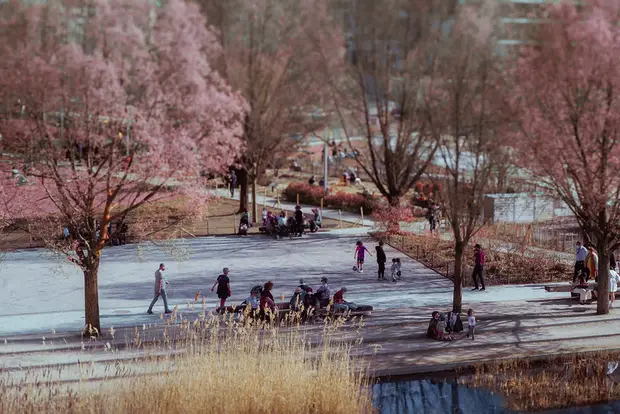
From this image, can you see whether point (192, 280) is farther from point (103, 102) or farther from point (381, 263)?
point (103, 102)

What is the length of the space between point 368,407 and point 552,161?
352 inches

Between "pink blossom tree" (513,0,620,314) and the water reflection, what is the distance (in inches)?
250

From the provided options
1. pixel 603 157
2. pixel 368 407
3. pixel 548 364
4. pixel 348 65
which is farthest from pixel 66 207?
pixel 348 65

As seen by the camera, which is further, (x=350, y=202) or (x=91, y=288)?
(x=350, y=202)

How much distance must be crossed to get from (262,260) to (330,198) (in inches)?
558

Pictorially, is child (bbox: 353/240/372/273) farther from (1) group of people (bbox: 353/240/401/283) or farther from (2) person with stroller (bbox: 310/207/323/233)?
(2) person with stroller (bbox: 310/207/323/233)

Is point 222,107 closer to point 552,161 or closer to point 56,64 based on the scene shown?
point 56,64

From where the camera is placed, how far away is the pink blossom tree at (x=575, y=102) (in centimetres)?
2031

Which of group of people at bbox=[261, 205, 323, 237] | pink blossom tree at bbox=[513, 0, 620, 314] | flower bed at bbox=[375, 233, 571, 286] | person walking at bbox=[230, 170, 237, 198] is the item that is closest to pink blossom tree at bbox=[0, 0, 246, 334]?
pink blossom tree at bbox=[513, 0, 620, 314]

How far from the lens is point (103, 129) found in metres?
18.6

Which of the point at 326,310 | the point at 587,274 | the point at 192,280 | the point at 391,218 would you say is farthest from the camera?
the point at 391,218

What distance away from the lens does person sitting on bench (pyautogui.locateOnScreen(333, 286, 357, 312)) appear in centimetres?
2181

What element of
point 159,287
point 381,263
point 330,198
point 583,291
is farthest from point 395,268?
point 330,198

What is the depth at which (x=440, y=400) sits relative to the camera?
56.7ft
